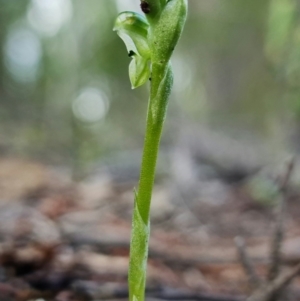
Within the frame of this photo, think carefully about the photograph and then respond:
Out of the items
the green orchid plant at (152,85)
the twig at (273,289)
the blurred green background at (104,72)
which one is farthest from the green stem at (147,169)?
the blurred green background at (104,72)

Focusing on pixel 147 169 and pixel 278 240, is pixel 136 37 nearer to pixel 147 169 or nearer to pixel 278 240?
pixel 147 169

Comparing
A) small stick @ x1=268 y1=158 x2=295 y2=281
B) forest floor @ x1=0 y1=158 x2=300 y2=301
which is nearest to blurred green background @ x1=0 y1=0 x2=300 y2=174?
forest floor @ x1=0 y1=158 x2=300 y2=301

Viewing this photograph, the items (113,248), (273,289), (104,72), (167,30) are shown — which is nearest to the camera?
(167,30)

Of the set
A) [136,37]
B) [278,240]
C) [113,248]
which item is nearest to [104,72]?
[113,248]

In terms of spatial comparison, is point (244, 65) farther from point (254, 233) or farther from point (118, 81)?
point (254, 233)

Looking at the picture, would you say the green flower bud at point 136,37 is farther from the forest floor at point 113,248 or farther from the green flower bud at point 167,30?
the forest floor at point 113,248

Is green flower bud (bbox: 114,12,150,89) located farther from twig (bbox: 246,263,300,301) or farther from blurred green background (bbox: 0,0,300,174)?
blurred green background (bbox: 0,0,300,174)
